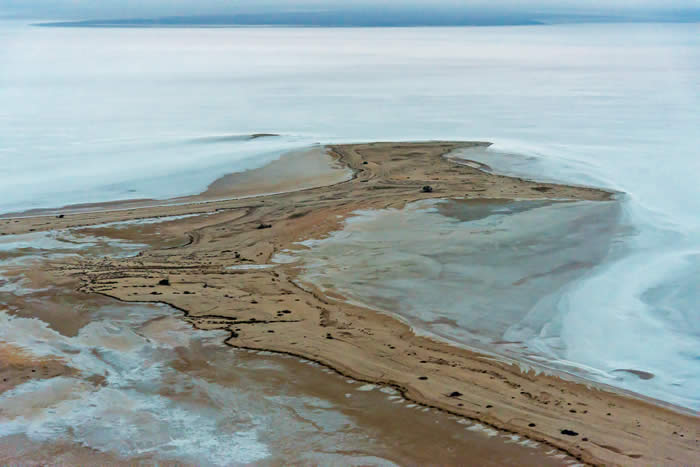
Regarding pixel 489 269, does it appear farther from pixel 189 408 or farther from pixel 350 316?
pixel 189 408

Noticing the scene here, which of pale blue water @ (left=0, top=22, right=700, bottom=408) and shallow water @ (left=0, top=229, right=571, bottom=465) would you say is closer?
shallow water @ (left=0, top=229, right=571, bottom=465)

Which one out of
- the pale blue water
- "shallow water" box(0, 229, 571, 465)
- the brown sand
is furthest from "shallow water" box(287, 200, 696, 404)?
"shallow water" box(0, 229, 571, 465)

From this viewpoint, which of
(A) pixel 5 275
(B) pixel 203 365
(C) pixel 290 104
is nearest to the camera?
(B) pixel 203 365

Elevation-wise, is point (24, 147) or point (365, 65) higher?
point (365, 65)

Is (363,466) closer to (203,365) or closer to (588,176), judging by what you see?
(203,365)

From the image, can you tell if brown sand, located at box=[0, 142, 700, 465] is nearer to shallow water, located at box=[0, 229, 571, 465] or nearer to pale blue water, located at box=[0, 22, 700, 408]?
shallow water, located at box=[0, 229, 571, 465]

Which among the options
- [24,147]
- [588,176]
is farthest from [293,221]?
[24,147]
